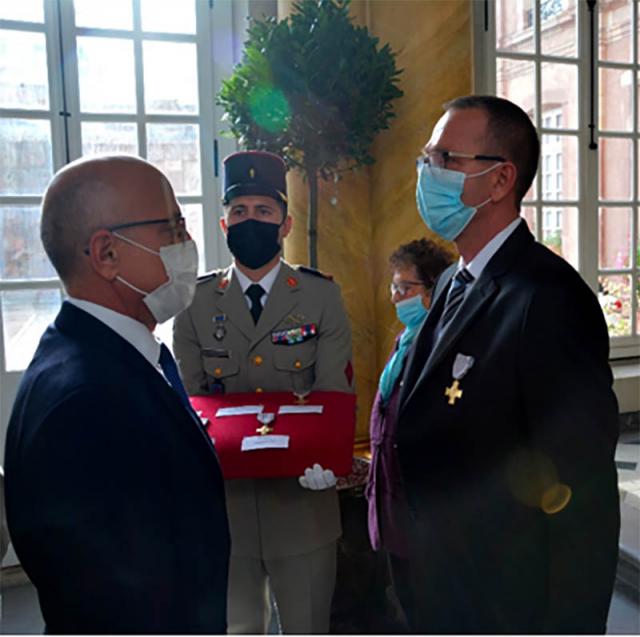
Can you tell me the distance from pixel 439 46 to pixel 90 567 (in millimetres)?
3072

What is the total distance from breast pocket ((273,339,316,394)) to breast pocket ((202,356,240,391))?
0.12m

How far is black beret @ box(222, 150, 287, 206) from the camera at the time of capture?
1775mm

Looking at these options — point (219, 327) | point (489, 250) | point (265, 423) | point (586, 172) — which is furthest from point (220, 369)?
point (586, 172)

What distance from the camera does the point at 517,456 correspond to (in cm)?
107

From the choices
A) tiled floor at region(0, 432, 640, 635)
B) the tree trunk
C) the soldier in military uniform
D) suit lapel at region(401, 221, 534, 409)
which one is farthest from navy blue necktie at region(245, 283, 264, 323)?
tiled floor at region(0, 432, 640, 635)

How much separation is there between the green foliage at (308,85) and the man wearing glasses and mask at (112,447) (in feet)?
5.82

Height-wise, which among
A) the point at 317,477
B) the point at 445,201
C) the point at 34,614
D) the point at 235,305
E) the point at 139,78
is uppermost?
the point at 139,78

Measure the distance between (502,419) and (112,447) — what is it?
0.63 meters

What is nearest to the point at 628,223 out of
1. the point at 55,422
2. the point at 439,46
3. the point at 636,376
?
the point at 636,376

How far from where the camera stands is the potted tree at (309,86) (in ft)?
8.80

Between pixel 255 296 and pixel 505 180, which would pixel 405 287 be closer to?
pixel 255 296

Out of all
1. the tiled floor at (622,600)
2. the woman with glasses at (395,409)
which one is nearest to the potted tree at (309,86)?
the woman with glasses at (395,409)

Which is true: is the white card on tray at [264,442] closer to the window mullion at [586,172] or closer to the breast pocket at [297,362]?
the breast pocket at [297,362]

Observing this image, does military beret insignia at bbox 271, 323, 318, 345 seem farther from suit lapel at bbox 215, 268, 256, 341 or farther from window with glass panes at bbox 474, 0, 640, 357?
window with glass panes at bbox 474, 0, 640, 357
